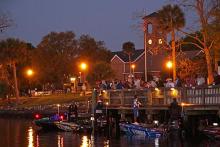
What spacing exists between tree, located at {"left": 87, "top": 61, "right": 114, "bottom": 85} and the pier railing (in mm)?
67230

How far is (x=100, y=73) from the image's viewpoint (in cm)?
12044

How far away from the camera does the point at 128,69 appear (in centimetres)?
13900

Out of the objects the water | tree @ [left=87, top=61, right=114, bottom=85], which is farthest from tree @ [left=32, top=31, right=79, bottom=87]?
the water

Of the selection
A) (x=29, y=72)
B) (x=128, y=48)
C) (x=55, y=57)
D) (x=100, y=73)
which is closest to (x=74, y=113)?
(x=100, y=73)

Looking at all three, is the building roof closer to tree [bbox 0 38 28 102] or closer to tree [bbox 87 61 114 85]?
tree [bbox 87 61 114 85]

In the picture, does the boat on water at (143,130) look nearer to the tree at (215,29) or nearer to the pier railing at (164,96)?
the pier railing at (164,96)

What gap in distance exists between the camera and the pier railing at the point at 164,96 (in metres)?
40.4

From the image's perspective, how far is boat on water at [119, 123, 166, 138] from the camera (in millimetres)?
45062

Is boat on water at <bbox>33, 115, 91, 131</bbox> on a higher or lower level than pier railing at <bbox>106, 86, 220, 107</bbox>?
lower

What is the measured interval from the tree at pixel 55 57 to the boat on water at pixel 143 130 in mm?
80484

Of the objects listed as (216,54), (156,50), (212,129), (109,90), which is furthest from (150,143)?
(156,50)

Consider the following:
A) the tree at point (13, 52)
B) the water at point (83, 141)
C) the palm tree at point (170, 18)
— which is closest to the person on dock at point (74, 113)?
the water at point (83, 141)

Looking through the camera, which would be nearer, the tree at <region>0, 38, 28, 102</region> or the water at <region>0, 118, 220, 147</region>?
the water at <region>0, 118, 220, 147</region>

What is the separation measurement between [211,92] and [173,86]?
476 cm
